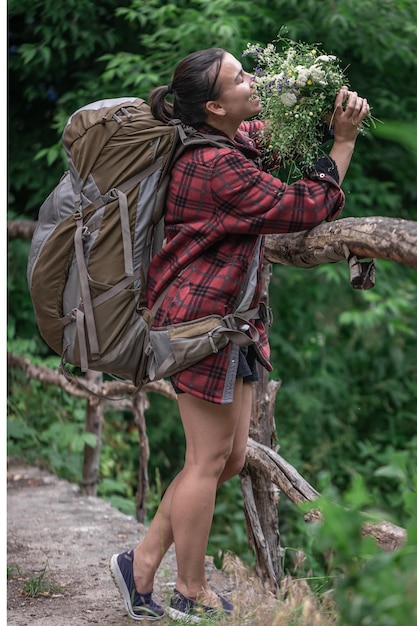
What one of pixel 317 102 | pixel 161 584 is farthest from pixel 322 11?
pixel 161 584

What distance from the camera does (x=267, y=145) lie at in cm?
246

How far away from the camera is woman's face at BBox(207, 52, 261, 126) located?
2289 mm

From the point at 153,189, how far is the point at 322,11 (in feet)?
9.09

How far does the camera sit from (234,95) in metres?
2.29

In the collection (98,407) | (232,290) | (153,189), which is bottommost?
(98,407)

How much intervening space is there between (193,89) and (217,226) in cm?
37

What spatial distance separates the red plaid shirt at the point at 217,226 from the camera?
2.16 meters

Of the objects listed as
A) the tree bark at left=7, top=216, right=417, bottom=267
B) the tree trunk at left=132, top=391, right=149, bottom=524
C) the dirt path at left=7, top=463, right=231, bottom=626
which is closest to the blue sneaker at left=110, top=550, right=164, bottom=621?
the dirt path at left=7, top=463, right=231, bottom=626

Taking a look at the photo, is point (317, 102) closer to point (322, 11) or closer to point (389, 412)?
point (322, 11)

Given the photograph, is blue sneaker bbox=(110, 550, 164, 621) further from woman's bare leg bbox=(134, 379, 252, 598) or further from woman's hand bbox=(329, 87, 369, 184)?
woman's hand bbox=(329, 87, 369, 184)

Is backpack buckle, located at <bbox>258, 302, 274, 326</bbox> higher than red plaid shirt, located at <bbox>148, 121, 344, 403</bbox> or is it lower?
lower

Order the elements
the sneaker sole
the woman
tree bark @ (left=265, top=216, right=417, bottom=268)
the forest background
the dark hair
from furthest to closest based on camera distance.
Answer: the forest background < the sneaker sole < the dark hair < the woman < tree bark @ (left=265, top=216, right=417, bottom=268)

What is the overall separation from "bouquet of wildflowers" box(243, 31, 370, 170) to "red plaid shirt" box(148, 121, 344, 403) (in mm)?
122

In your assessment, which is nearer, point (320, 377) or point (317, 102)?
point (317, 102)
